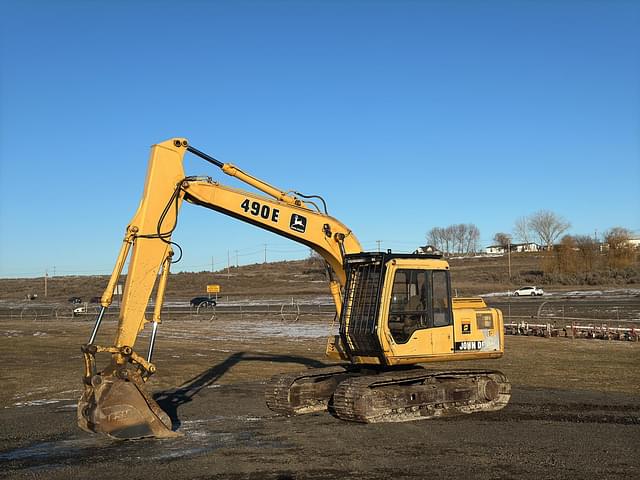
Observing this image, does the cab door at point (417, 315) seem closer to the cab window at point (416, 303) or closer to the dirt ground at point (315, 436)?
the cab window at point (416, 303)

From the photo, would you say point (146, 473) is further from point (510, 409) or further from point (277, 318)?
point (277, 318)

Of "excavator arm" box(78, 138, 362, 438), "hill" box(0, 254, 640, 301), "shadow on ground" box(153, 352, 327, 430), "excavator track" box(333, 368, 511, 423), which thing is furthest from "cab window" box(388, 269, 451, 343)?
"hill" box(0, 254, 640, 301)

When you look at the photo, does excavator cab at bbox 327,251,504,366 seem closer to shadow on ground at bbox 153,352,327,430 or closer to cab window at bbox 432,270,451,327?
cab window at bbox 432,270,451,327

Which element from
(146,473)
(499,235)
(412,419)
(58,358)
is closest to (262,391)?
(412,419)

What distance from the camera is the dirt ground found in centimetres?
1023

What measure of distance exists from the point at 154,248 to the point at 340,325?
152 inches

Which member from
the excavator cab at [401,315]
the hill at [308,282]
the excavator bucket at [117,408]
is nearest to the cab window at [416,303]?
the excavator cab at [401,315]

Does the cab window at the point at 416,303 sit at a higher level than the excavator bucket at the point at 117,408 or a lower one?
higher

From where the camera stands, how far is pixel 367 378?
43.3 ft

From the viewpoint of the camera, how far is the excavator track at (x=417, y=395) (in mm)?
13023

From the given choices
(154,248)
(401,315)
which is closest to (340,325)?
(401,315)

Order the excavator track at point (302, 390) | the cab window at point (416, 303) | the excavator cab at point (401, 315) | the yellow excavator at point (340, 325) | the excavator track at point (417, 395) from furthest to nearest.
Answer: the excavator track at point (302, 390) → the cab window at point (416, 303) → the excavator cab at point (401, 315) → the excavator track at point (417, 395) → the yellow excavator at point (340, 325)

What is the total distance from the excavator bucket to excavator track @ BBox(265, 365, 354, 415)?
2888mm

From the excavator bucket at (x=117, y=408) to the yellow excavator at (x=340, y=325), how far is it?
0.02 metres
